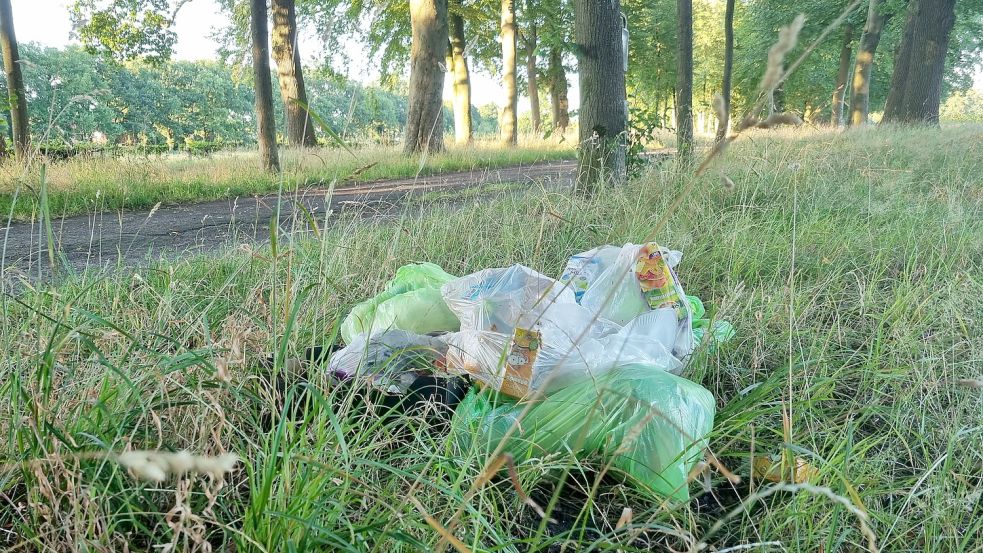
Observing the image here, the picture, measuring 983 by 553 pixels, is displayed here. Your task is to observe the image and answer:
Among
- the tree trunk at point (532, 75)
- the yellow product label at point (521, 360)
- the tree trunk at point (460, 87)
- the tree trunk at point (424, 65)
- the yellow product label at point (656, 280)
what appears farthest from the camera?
the tree trunk at point (532, 75)

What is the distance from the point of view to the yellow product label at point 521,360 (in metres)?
1.54

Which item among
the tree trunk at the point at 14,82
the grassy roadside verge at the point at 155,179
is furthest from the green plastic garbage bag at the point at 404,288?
the tree trunk at the point at 14,82

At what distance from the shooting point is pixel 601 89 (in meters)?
4.73

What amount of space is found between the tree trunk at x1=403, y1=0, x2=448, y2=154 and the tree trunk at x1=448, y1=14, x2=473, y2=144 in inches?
166

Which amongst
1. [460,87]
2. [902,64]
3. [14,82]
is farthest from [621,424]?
[460,87]

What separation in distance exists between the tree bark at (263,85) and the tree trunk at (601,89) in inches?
210

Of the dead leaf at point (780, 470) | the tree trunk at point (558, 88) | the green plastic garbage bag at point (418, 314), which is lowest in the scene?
the dead leaf at point (780, 470)

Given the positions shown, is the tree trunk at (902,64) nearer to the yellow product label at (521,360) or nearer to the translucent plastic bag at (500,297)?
the translucent plastic bag at (500,297)

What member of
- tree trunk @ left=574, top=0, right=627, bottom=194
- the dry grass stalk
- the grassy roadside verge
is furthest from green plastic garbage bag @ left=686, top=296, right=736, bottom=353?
the grassy roadside verge

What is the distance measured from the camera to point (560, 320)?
1714 mm

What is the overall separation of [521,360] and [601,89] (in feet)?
12.3

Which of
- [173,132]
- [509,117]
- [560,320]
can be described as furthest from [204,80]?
[560,320]

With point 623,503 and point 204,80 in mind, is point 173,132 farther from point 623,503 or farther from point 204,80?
point 623,503

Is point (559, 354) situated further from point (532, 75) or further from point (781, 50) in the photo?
point (532, 75)
